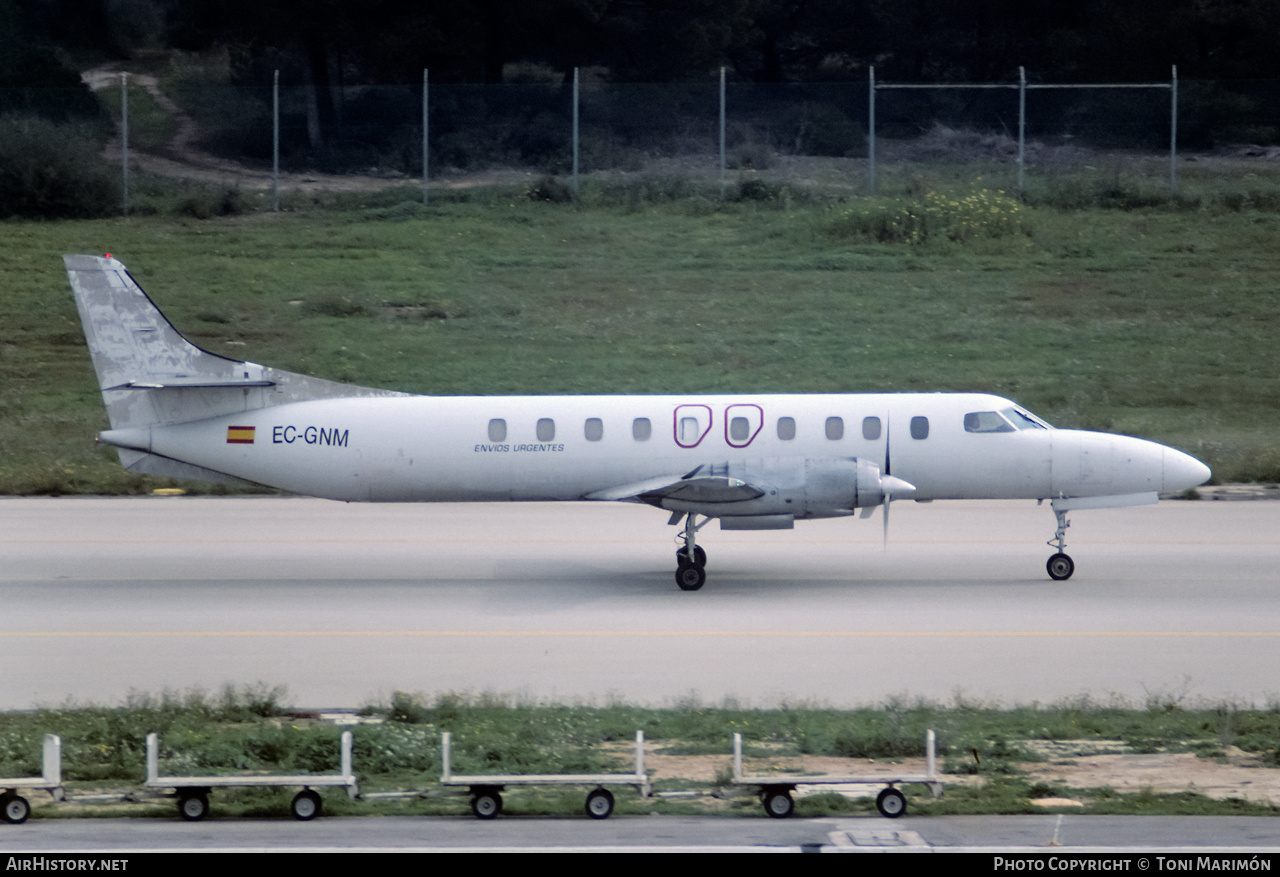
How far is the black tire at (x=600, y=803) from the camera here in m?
9.73

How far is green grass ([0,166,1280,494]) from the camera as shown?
114 feet

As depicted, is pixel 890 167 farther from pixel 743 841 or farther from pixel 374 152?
pixel 743 841

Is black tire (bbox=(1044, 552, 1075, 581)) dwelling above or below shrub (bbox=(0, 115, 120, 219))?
below

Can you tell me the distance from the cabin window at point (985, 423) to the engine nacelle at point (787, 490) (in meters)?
1.67

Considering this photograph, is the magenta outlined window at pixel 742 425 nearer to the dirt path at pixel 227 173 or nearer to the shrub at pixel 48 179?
the dirt path at pixel 227 173

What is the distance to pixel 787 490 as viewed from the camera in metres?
19.0

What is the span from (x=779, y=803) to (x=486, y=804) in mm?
2001

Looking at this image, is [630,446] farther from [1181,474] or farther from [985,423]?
[1181,474]

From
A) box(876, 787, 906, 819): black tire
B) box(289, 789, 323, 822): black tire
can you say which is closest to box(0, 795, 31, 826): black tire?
box(289, 789, 323, 822): black tire

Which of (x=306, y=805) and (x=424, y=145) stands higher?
(x=424, y=145)

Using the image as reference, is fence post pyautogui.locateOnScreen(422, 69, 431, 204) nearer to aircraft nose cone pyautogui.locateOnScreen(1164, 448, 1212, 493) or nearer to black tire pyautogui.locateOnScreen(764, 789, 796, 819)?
aircraft nose cone pyautogui.locateOnScreen(1164, 448, 1212, 493)

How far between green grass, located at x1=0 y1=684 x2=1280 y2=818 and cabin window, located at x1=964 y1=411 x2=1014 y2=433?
24.2 feet

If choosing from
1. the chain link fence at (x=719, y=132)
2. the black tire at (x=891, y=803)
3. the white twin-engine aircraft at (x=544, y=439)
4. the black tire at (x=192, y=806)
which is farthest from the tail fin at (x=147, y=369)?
the chain link fence at (x=719, y=132)

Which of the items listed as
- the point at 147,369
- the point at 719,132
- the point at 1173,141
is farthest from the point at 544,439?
the point at 1173,141
